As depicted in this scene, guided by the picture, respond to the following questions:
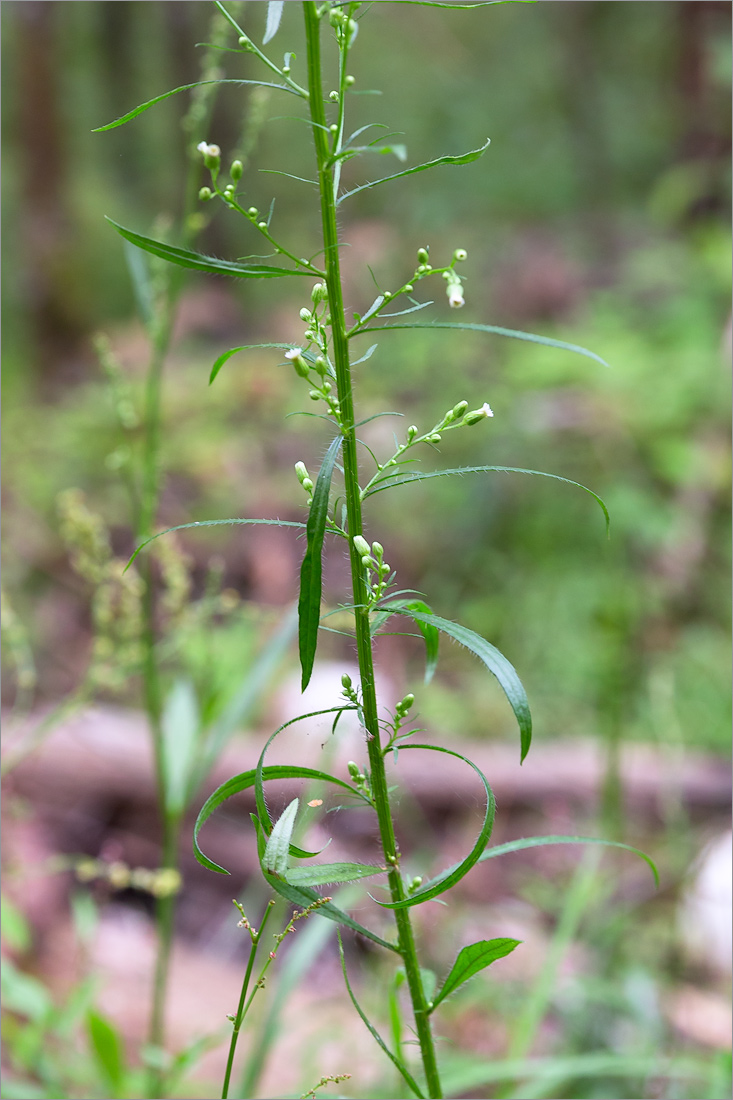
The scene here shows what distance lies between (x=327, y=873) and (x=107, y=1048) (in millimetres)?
618

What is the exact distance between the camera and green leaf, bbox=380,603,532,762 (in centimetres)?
37

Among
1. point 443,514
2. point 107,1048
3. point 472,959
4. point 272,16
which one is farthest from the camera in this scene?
point 443,514

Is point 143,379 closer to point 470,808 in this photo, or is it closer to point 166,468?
point 166,468

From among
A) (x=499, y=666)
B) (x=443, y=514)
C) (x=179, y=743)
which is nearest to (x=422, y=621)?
(x=499, y=666)

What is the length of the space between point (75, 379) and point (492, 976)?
3.56 meters

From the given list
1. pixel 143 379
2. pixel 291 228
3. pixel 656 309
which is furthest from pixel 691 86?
pixel 143 379

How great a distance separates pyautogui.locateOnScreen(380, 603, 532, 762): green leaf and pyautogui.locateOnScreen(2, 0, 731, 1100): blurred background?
0.56m

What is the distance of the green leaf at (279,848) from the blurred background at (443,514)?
1.82 ft

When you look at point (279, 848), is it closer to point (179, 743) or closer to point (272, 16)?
point (272, 16)

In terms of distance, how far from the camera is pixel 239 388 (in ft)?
11.7

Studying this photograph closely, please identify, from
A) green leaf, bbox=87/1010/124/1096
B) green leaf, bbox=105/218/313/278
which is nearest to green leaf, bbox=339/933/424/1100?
green leaf, bbox=105/218/313/278

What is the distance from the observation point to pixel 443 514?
277 centimetres

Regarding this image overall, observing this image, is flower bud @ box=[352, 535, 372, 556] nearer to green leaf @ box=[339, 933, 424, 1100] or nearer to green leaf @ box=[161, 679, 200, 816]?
green leaf @ box=[339, 933, 424, 1100]

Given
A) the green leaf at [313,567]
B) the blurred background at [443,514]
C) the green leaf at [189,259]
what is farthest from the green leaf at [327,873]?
the blurred background at [443,514]
